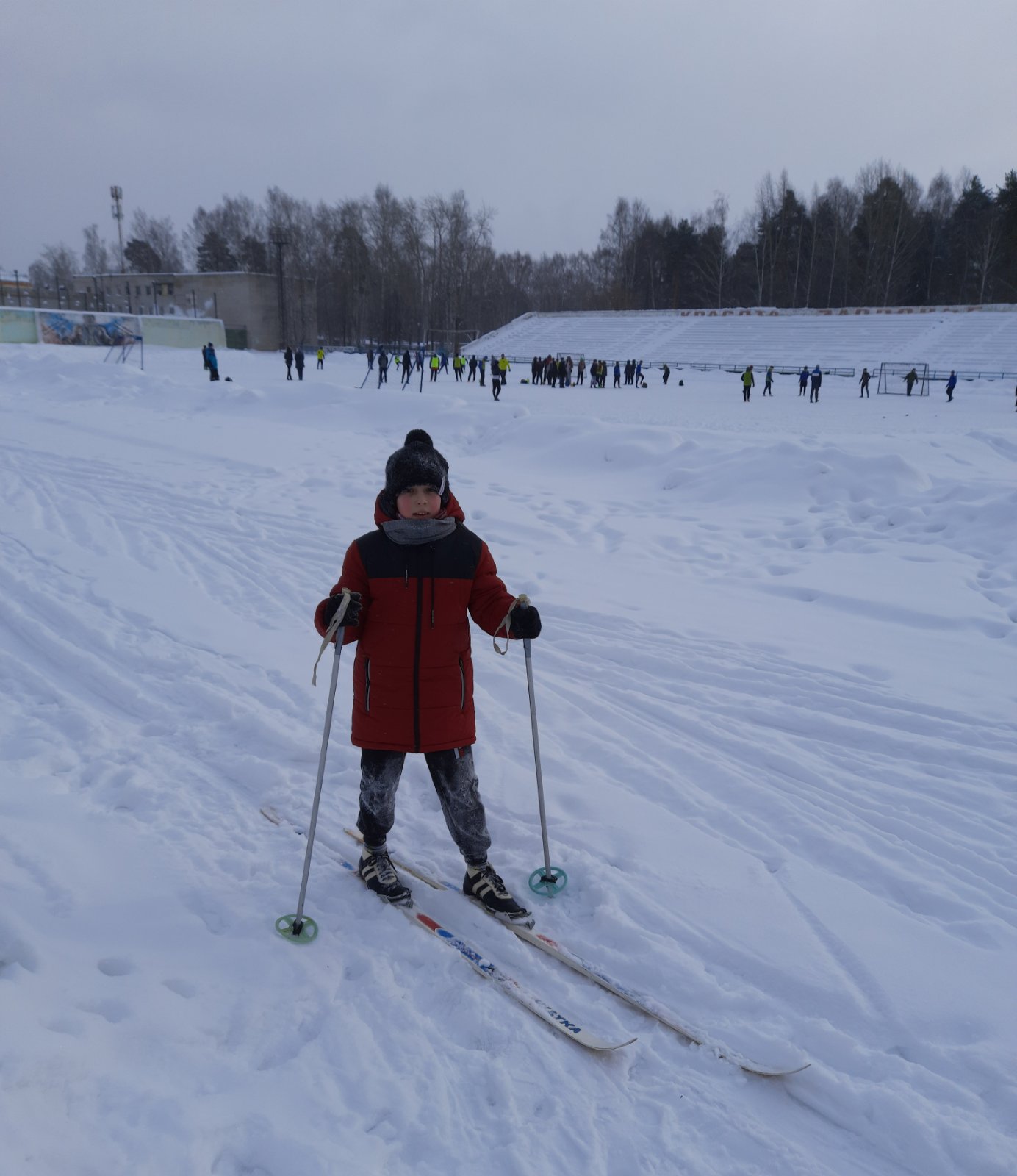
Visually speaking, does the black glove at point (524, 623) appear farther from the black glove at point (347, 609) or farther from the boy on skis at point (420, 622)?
the black glove at point (347, 609)

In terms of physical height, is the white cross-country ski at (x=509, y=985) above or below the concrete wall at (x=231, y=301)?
below

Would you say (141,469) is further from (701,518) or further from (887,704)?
(887,704)

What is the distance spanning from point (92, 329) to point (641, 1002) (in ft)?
132

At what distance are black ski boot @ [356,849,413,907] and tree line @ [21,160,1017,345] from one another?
60.6m

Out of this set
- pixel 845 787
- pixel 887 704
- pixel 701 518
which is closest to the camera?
pixel 845 787

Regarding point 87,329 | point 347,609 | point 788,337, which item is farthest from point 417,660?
point 788,337

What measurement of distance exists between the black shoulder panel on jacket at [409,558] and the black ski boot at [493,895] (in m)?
1.20

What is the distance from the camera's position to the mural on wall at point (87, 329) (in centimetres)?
3419

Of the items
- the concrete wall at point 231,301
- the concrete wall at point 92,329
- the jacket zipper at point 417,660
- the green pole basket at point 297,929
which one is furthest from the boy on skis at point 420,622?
the concrete wall at point 231,301

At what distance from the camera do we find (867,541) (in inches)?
347

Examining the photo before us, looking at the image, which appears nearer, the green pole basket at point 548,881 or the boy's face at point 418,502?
the boy's face at point 418,502

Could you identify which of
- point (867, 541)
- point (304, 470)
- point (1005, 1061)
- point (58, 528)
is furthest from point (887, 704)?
point (304, 470)

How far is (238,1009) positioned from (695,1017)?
1.51m

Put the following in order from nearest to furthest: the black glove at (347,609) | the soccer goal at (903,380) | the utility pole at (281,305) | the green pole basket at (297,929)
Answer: the black glove at (347,609) < the green pole basket at (297,929) < the soccer goal at (903,380) < the utility pole at (281,305)
